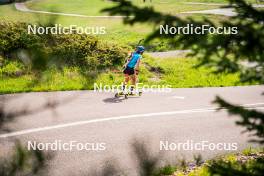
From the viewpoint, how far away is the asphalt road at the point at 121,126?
841 cm

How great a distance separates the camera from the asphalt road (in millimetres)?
8414

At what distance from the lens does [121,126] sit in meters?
10.5

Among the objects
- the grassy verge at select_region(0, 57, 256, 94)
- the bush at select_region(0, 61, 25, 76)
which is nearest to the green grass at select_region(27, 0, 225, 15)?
the grassy verge at select_region(0, 57, 256, 94)

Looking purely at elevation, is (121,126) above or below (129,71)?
below

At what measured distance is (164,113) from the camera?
11.8 m

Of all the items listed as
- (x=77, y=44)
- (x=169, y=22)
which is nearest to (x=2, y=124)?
(x=169, y=22)

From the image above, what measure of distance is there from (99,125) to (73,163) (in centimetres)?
245

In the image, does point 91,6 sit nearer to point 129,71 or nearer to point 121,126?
point 129,71

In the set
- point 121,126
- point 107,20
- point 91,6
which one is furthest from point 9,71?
point 91,6

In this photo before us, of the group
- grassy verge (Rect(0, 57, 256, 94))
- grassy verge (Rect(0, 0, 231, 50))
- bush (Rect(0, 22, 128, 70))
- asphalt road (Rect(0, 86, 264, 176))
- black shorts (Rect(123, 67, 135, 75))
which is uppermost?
grassy verge (Rect(0, 0, 231, 50))

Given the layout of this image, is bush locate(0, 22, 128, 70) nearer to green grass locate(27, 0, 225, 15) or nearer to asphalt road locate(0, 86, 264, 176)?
asphalt road locate(0, 86, 264, 176)

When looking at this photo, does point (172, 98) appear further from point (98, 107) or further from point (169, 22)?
point (169, 22)

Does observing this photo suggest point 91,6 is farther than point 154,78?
Yes

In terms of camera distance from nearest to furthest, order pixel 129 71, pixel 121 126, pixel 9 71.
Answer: pixel 9 71 → pixel 121 126 → pixel 129 71
